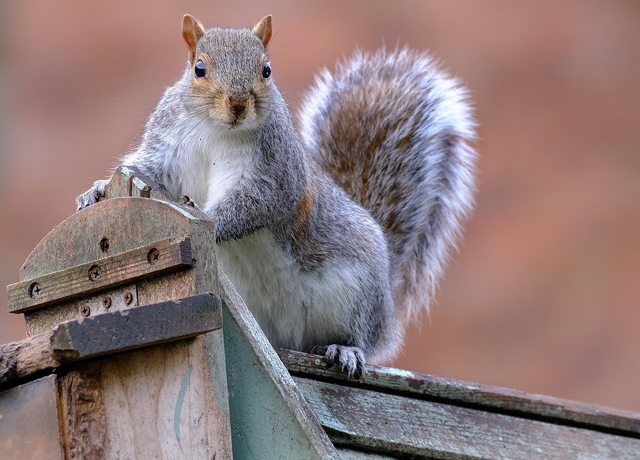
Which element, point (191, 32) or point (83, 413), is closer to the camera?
point (83, 413)

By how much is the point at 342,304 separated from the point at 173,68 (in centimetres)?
257

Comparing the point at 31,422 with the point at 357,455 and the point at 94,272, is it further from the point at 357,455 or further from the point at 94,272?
the point at 357,455

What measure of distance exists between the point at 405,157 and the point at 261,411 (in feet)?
3.85

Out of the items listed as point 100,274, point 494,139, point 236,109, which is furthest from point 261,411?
point 494,139

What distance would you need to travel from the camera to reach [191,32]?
1.43 meters

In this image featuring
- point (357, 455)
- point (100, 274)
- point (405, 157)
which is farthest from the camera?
point (405, 157)

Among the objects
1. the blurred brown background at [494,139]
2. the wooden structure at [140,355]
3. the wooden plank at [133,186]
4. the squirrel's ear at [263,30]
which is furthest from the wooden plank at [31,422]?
the blurred brown background at [494,139]

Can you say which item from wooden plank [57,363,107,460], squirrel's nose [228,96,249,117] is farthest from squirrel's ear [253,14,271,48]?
wooden plank [57,363,107,460]

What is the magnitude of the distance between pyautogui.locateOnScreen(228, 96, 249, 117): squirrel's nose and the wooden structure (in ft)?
0.85

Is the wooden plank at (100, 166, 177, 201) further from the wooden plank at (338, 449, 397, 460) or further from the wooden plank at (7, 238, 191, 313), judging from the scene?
the wooden plank at (338, 449, 397, 460)

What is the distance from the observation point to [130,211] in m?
0.90

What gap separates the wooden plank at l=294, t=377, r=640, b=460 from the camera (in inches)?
45.9

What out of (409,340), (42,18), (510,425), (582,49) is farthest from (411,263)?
(42,18)

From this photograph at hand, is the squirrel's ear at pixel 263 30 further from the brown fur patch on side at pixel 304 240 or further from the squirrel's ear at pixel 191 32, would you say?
the brown fur patch on side at pixel 304 240
